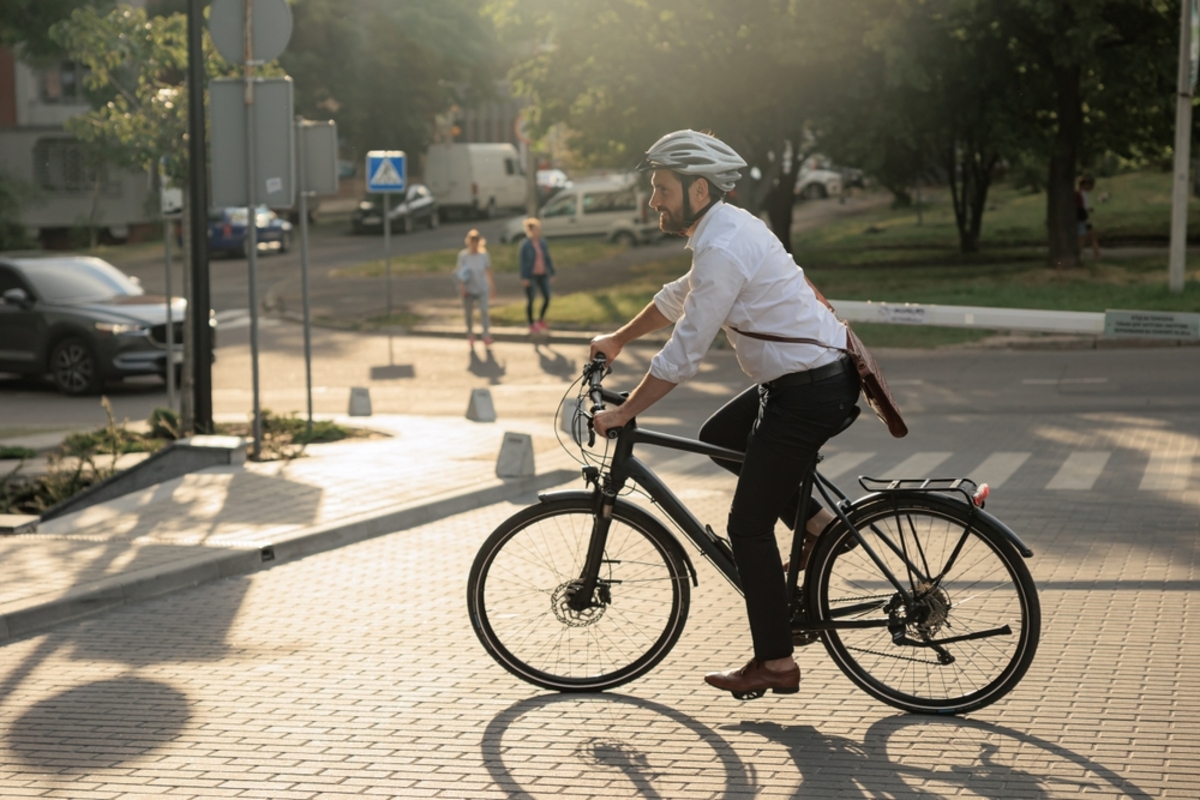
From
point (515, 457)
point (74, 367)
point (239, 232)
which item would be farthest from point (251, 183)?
point (239, 232)

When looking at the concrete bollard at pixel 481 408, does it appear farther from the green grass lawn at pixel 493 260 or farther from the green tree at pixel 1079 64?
the green grass lawn at pixel 493 260

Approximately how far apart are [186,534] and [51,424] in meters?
8.69

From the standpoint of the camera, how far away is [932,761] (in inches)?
195

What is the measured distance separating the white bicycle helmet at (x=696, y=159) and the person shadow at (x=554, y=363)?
14.9m

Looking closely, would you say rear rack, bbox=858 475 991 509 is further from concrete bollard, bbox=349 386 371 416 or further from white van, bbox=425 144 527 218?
white van, bbox=425 144 527 218

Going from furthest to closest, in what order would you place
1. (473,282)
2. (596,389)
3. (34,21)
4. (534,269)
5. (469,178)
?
(469,178), (34,21), (534,269), (473,282), (596,389)

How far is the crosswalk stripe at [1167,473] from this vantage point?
33.3ft

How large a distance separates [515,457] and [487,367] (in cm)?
1095

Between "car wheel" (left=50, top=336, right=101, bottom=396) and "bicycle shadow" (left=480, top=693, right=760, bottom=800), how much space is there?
15375mm

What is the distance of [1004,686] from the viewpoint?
5414 mm

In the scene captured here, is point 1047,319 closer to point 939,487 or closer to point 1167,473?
point 1167,473

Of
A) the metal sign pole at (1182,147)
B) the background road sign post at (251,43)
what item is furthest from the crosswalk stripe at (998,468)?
the metal sign pole at (1182,147)

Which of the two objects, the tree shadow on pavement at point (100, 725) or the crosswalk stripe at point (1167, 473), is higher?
the tree shadow on pavement at point (100, 725)

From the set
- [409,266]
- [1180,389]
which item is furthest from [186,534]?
[409,266]
